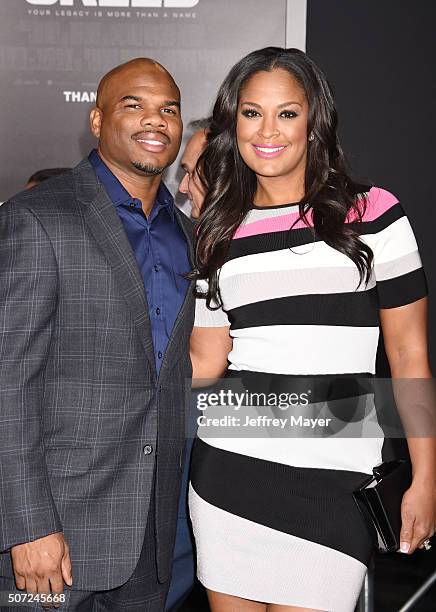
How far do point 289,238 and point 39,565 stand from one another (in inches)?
38.5

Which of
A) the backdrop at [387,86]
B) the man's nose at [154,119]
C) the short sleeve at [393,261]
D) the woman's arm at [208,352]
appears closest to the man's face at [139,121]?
the man's nose at [154,119]

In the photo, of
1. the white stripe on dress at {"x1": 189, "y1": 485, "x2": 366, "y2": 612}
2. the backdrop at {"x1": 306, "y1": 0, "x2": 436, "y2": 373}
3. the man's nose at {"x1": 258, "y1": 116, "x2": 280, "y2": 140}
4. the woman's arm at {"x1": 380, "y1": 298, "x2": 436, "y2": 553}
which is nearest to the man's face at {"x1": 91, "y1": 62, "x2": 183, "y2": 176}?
the man's nose at {"x1": 258, "y1": 116, "x2": 280, "y2": 140}

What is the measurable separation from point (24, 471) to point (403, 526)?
897 mm

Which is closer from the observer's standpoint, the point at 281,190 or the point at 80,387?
the point at 80,387

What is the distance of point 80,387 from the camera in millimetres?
2127

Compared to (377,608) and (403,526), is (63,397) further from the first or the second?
(377,608)

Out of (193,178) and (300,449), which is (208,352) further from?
(193,178)

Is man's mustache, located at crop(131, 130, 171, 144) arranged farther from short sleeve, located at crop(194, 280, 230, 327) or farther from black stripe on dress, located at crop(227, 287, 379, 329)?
black stripe on dress, located at crop(227, 287, 379, 329)

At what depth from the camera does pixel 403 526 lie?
215 cm

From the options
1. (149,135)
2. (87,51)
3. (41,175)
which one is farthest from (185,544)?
(87,51)

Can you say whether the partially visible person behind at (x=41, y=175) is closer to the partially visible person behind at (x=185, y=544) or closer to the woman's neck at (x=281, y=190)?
the partially visible person behind at (x=185, y=544)

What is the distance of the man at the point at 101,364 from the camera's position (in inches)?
81.1

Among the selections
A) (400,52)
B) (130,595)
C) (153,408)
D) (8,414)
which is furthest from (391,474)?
(400,52)

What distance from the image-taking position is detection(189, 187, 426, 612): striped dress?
2.15 m
